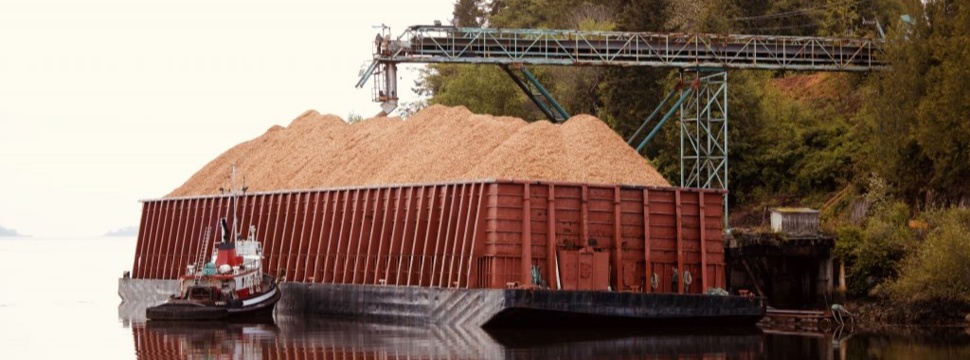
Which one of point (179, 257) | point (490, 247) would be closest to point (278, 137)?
point (179, 257)

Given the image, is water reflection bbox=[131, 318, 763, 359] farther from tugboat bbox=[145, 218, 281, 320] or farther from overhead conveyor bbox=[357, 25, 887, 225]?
overhead conveyor bbox=[357, 25, 887, 225]

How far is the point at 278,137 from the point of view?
7594 cm

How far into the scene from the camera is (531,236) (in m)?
49.8

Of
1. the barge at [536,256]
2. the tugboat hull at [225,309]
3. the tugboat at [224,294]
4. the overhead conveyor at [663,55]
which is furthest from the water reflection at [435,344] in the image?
the overhead conveyor at [663,55]

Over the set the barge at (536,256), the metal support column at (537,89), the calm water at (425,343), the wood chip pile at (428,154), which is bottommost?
the calm water at (425,343)

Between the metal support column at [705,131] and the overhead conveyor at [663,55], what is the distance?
5cm

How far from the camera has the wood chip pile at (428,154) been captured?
5419 cm

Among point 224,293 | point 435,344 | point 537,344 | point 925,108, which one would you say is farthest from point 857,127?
point 435,344

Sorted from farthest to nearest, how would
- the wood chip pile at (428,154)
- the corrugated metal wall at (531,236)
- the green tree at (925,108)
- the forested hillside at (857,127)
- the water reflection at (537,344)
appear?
1. the green tree at (925,108)
2. the forested hillside at (857,127)
3. the wood chip pile at (428,154)
4. the corrugated metal wall at (531,236)
5. the water reflection at (537,344)

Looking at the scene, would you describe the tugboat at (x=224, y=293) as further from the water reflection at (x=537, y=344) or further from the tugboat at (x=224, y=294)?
the water reflection at (x=537, y=344)

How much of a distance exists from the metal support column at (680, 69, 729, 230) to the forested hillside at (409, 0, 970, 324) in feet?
6.19

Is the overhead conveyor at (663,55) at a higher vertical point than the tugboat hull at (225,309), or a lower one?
higher

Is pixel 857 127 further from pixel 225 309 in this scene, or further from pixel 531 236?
pixel 225 309

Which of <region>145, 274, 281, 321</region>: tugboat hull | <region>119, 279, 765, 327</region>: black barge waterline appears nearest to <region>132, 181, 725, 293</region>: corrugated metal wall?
<region>119, 279, 765, 327</region>: black barge waterline
